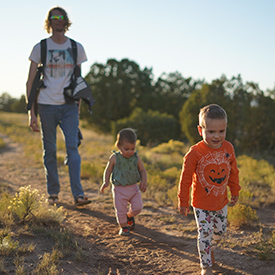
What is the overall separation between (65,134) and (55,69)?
96 cm

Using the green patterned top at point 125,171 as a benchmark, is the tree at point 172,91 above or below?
above

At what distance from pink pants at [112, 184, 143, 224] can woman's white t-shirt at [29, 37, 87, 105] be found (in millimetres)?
1711

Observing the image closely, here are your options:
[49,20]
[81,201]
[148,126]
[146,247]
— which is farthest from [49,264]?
[148,126]

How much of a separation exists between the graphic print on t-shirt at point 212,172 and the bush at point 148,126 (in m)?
12.6

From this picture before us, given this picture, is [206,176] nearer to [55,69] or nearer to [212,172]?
[212,172]

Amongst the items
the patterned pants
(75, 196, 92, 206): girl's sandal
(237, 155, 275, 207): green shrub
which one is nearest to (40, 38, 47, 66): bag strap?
(75, 196, 92, 206): girl's sandal

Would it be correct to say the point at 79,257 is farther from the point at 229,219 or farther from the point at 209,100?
the point at 209,100

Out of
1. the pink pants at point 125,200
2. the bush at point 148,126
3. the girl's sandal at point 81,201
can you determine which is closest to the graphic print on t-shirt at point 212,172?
the pink pants at point 125,200

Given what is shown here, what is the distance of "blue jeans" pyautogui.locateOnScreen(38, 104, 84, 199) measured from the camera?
192 inches

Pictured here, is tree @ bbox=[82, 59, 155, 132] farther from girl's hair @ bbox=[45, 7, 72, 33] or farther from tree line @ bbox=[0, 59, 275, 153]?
girl's hair @ bbox=[45, 7, 72, 33]

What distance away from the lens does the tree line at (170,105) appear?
12.2m

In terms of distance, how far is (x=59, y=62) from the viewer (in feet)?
15.8

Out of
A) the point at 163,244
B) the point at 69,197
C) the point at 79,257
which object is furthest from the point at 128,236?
the point at 69,197

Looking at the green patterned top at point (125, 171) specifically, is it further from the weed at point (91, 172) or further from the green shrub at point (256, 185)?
the weed at point (91, 172)
